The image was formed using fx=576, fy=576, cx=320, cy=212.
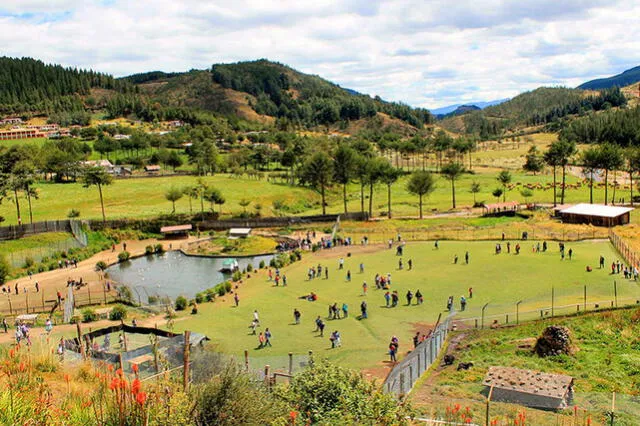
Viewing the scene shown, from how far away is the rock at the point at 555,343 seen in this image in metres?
25.5

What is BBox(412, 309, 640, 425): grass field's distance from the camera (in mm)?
19547

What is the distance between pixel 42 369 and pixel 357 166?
216 feet

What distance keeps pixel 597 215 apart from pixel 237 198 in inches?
1916

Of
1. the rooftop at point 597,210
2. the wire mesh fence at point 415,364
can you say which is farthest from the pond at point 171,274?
the rooftop at point 597,210

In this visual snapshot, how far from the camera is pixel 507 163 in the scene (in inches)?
5497

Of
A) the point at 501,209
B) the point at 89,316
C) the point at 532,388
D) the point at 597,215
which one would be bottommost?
the point at 89,316

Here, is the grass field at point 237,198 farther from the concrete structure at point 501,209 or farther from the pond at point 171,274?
the pond at point 171,274

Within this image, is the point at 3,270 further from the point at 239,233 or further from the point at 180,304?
the point at 239,233

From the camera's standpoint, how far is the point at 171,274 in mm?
51312

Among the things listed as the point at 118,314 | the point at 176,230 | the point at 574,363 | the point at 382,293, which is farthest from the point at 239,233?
the point at 574,363

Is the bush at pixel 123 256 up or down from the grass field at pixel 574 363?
up

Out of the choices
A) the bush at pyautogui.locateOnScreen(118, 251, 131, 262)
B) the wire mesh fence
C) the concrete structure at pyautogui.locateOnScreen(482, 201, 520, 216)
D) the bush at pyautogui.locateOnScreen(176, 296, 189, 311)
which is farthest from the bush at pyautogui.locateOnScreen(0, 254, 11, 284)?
the concrete structure at pyautogui.locateOnScreen(482, 201, 520, 216)

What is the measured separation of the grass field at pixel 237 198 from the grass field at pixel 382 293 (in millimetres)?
29255

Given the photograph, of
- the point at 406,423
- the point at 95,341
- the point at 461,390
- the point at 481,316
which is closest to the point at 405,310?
the point at 481,316
